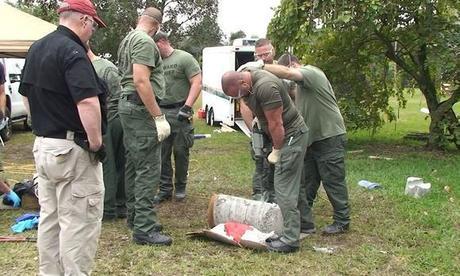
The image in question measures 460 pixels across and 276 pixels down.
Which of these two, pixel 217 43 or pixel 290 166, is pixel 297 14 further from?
pixel 217 43

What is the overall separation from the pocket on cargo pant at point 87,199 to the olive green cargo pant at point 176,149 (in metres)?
2.72

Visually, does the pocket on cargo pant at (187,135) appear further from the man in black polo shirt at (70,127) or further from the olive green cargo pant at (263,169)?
the man in black polo shirt at (70,127)

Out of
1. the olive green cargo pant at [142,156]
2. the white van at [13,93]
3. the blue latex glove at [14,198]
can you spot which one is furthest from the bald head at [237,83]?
the white van at [13,93]

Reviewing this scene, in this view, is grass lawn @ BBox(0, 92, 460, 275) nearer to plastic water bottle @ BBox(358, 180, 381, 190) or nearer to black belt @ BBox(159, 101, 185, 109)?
plastic water bottle @ BBox(358, 180, 381, 190)

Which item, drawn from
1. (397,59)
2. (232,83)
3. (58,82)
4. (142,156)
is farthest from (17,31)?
(397,59)

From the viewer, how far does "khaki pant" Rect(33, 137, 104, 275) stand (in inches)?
132

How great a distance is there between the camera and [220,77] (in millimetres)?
15508

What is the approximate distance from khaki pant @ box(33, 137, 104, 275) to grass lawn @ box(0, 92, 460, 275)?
857 millimetres

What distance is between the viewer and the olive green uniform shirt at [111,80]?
5586 millimetres

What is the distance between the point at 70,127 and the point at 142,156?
1398 millimetres

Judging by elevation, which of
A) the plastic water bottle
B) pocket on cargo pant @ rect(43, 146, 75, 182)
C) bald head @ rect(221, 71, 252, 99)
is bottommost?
the plastic water bottle

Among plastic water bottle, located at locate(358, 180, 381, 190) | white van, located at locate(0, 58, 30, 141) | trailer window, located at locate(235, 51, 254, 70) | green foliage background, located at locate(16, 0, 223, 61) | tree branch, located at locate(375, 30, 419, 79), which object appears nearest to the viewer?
plastic water bottle, located at locate(358, 180, 381, 190)

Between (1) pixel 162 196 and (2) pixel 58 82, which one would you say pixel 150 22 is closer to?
(2) pixel 58 82

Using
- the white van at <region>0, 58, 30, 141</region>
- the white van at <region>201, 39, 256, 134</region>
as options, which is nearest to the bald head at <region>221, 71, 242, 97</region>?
the white van at <region>201, 39, 256, 134</region>
